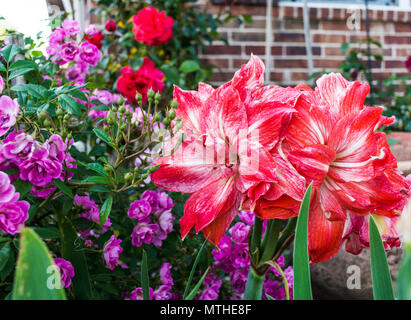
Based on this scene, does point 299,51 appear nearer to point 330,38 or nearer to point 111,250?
point 330,38

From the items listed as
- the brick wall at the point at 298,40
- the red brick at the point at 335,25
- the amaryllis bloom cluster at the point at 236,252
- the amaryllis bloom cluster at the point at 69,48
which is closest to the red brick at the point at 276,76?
the brick wall at the point at 298,40

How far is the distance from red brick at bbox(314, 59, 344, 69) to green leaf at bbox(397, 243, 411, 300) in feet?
7.59

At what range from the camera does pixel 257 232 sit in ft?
1.25

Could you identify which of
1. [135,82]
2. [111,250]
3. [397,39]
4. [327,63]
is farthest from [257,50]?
[111,250]

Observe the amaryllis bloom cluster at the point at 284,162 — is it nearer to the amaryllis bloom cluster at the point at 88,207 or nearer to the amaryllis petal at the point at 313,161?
the amaryllis petal at the point at 313,161

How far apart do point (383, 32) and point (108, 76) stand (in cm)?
163

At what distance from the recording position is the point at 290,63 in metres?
2.35

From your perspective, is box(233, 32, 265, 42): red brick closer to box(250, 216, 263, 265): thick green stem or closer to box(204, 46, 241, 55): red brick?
box(204, 46, 241, 55): red brick

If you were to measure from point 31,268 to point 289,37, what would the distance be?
2330mm

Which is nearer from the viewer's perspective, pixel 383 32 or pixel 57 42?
pixel 57 42

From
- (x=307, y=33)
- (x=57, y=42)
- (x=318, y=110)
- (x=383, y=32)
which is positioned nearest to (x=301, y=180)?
(x=318, y=110)

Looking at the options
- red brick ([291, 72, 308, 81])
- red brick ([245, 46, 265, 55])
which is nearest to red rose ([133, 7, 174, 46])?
red brick ([245, 46, 265, 55])

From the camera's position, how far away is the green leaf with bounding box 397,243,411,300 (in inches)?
7.7
